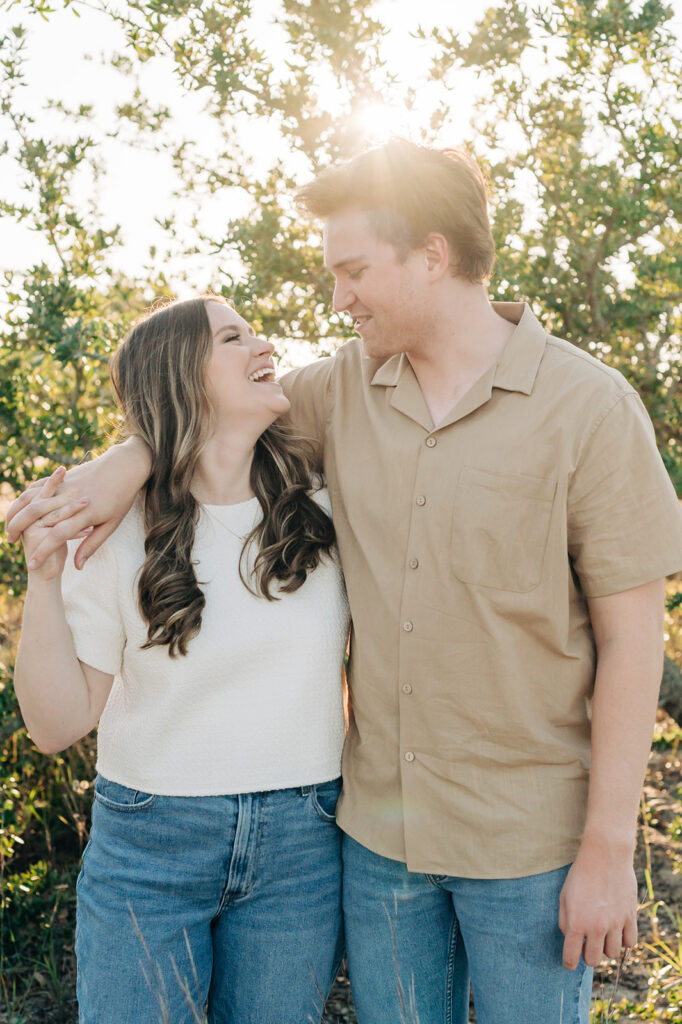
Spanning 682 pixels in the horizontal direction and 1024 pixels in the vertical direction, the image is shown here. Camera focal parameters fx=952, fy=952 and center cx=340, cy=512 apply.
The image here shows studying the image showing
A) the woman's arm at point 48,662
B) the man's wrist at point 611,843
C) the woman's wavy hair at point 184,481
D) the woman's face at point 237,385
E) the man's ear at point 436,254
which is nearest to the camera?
the man's wrist at point 611,843

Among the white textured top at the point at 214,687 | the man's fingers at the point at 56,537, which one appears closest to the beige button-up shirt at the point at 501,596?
the white textured top at the point at 214,687

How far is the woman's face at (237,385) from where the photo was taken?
2.47m

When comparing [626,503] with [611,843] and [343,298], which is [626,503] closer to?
[611,843]

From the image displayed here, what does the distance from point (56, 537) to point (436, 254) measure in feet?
3.67

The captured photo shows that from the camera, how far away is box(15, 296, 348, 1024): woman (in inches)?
83.1

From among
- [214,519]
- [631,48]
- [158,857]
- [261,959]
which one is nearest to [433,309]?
[214,519]

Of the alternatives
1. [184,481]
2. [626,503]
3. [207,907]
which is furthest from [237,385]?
[207,907]

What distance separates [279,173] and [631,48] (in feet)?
4.53

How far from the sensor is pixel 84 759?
13.3 ft

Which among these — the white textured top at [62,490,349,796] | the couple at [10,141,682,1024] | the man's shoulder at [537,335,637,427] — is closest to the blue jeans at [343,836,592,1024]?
the couple at [10,141,682,1024]

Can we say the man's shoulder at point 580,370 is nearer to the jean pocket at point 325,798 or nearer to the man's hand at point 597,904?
the man's hand at point 597,904

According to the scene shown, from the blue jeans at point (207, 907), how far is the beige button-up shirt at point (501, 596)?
17cm

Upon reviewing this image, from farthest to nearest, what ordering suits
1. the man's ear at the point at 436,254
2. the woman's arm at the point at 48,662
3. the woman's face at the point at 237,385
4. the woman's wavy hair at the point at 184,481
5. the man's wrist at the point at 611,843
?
the woman's face at the point at 237,385 < the man's ear at the point at 436,254 < the woman's wavy hair at the point at 184,481 < the woman's arm at the point at 48,662 < the man's wrist at the point at 611,843

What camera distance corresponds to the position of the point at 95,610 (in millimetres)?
2197
